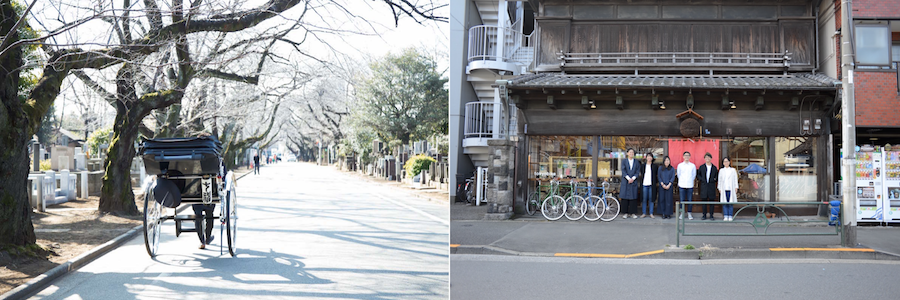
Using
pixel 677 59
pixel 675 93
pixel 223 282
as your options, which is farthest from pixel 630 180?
pixel 223 282

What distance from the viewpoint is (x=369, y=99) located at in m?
33.0

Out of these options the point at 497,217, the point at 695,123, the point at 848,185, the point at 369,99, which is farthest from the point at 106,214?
the point at 369,99

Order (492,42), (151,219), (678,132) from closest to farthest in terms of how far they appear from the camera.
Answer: (151,219), (678,132), (492,42)

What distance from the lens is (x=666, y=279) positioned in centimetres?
796

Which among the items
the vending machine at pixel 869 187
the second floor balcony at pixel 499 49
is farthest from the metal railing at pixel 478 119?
the vending machine at pixel 869 187

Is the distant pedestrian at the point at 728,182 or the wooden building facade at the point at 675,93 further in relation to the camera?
the wooden building facade at the point at 675,93

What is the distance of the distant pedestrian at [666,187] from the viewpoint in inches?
553

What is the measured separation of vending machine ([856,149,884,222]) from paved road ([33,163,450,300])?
9.36 metres

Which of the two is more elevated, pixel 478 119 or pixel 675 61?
pixel 675 61

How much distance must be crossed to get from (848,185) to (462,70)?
10.2 meters

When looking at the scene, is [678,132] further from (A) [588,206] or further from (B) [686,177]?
(A) [588,206]

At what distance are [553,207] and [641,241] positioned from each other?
3.40m

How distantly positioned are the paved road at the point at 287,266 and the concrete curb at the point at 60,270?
0.40 ft

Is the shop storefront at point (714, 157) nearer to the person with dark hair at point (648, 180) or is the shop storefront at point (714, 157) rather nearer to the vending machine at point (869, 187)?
the person with dark hair at point (648, 180)
